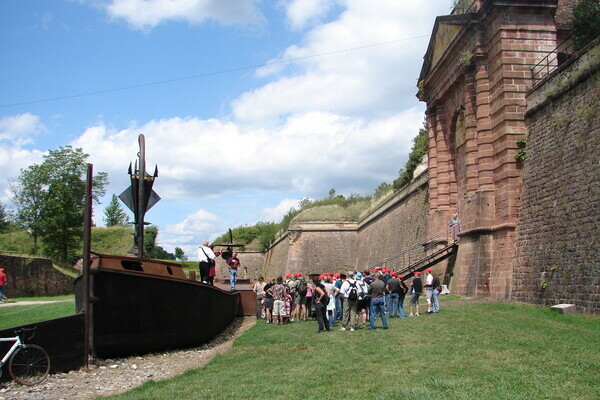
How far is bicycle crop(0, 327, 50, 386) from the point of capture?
310 inches

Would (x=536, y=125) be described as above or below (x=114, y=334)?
above

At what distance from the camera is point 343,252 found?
1734 inches

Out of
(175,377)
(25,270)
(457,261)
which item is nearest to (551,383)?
(175,377)

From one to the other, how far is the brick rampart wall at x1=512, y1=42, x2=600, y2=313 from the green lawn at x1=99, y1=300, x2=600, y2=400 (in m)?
1.81

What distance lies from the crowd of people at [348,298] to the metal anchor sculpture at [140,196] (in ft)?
14.1

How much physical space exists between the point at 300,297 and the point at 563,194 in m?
7.78

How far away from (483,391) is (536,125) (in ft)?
45.4

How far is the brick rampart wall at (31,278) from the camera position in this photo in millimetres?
29578

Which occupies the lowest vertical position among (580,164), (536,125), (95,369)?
(95,369)

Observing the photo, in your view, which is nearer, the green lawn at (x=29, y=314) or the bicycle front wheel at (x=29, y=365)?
the bicycle front wheel at (x=29, y=365)

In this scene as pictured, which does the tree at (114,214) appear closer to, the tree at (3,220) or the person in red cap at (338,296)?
the tree at (3,220)

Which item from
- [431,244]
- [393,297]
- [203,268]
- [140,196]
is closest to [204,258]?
[203,268]

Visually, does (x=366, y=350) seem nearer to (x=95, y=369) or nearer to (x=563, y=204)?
(x=95, y=369)

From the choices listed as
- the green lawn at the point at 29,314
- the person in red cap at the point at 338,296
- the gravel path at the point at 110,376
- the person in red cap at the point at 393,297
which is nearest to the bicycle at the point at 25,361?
the gravel path at the point at 110,376
